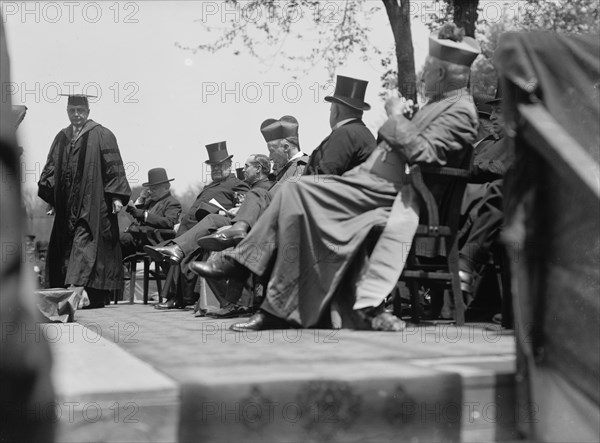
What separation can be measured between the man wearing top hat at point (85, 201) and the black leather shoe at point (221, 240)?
2.98 meters

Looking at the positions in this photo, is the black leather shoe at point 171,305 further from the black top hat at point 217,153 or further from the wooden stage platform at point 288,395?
the wooden stage platform at point 288,395

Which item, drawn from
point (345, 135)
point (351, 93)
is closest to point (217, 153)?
point (351, 93)

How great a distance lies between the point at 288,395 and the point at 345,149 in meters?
3.31

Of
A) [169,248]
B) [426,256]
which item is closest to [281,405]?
[426,256]

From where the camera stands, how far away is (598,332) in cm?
322

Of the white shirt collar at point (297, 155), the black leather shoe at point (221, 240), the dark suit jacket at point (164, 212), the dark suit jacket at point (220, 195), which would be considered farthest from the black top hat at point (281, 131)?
the dark suit jacket at point (164, 212)

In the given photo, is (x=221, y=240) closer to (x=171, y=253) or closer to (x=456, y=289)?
(x=456, y=289)

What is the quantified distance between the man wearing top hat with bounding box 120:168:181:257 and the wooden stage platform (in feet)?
24.3

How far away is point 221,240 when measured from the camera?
6.31m

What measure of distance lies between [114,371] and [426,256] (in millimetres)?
2621

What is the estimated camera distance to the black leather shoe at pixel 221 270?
566 cm

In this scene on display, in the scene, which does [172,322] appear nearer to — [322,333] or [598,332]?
[322,333]

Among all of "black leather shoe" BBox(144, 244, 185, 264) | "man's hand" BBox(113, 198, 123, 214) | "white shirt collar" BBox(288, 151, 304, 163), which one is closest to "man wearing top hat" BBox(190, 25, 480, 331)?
"white shirt collar" BBox(288, 151, 304, 163)

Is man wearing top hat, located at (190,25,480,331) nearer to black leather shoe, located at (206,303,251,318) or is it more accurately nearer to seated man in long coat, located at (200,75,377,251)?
seated man in long coat, located at (200,75,377,251)
